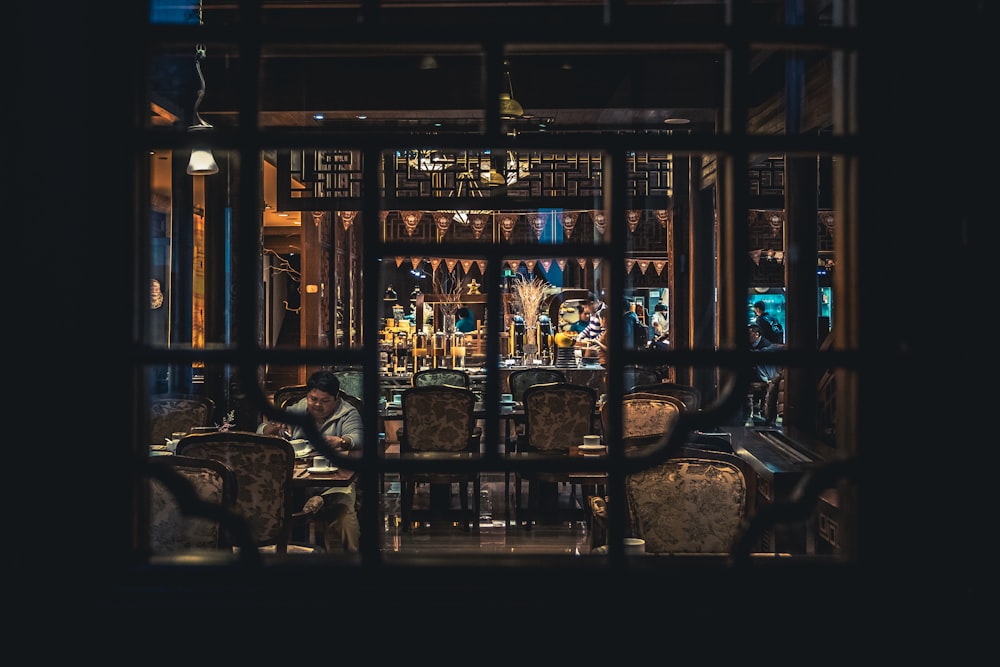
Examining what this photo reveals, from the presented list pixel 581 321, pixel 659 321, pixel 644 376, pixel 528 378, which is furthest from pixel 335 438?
pixel 659 321

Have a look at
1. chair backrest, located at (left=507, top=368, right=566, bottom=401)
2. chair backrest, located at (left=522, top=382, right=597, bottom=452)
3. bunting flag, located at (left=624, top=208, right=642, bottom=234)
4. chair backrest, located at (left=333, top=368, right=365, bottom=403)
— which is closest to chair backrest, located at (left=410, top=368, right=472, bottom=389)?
chair backrest, located at (left=507, top=368, right=566, bottom=401)

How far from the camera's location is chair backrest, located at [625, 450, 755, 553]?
2.71 meters

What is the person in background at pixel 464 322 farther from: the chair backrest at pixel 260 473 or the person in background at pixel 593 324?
the chair backrest at pixel 260 473

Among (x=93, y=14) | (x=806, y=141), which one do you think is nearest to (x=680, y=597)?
(x=806, y=141)

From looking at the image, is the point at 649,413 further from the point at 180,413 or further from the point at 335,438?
the point at 180,413

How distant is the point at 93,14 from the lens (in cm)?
134

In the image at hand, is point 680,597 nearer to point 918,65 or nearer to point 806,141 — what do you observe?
point 806,141

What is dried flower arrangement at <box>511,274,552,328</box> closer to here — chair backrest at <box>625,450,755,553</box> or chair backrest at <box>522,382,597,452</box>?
chair backrest at <box>522,382,597,452</box>

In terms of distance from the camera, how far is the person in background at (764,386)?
7820 millimetres

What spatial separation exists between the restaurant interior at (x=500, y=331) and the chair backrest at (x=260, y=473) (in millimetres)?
12

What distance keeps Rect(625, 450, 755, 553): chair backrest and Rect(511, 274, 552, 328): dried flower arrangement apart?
650 centimetres

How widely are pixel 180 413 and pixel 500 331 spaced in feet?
7.85

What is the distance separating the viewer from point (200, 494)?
274 centimetres

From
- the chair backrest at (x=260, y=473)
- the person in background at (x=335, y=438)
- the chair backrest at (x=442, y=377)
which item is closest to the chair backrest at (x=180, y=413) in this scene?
the person in background at (x=335, y=438)
